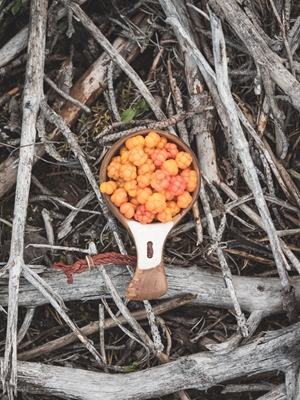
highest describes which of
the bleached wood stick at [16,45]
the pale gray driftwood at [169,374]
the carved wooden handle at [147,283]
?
the bleached wood stick at [16,45]

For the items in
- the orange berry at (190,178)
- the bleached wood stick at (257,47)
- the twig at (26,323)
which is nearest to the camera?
the bleached wood stick at (257,47)

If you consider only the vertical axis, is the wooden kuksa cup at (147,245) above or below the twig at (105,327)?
above

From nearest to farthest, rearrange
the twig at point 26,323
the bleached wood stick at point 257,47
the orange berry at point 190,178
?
the bleached wood stick at point 257,47 → the orange berry at point 190,178 → the twig at point 26,323

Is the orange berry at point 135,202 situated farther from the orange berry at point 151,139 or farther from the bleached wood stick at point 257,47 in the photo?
the bleached wood stick at point 257,47

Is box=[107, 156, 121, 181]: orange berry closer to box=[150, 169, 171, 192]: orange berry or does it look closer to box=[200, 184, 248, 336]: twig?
box=[150, 169, 171, 192]: orange berry

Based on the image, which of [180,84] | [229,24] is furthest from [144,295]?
[229,24]

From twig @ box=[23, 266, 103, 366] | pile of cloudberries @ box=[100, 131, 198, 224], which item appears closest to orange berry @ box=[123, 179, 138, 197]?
pile of cloudberries @ box=[100, 131, 198, 224]

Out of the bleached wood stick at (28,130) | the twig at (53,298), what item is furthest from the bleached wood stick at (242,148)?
the twig at (53,298)
